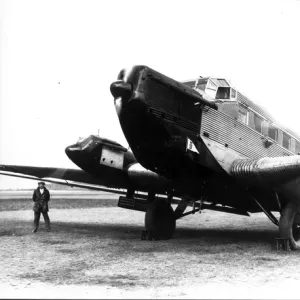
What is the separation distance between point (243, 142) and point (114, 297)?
6045 millimetres

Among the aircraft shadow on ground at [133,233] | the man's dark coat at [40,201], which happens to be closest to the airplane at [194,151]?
the aircraft shadow on ground at [133,233]

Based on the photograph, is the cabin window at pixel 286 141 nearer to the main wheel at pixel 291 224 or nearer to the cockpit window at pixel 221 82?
the main wheel at pixel 291 224

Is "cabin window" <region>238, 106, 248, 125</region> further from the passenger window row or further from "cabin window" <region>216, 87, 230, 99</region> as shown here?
"cabin window" <region>216, 87, 230, 99</region>

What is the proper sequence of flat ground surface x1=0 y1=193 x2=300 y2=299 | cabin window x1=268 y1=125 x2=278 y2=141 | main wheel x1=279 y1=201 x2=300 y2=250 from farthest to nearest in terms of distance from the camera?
cabin window x1=268 y1=125 x2=278 y2=141
main wheel x1=279 y1=201 x2=300 y2=250
flat ground surface x1=0 y1=193 x2=300 y2=299

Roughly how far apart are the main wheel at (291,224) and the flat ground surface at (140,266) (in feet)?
1.79

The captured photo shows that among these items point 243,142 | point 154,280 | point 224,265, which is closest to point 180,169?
point 243,142

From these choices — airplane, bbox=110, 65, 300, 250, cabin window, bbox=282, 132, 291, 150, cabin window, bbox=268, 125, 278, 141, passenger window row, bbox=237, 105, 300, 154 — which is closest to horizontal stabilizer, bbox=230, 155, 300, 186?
airplane, bbox=110, 65, 300, 250

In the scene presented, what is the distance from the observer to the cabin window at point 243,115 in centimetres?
997

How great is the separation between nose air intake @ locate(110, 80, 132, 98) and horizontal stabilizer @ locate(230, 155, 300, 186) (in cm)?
329

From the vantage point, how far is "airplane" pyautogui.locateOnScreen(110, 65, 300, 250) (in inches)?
324

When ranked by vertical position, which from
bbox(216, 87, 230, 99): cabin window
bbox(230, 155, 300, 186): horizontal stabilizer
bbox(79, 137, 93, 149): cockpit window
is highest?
bbox(216, 87, 230, 99): cabin window

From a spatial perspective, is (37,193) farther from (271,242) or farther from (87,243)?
(271,242)

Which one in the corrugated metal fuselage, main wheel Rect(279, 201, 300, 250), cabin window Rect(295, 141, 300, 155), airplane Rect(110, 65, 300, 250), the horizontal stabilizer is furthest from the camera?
cabin window Rect(295, 141, 300, 155)

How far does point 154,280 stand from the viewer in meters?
6.25
